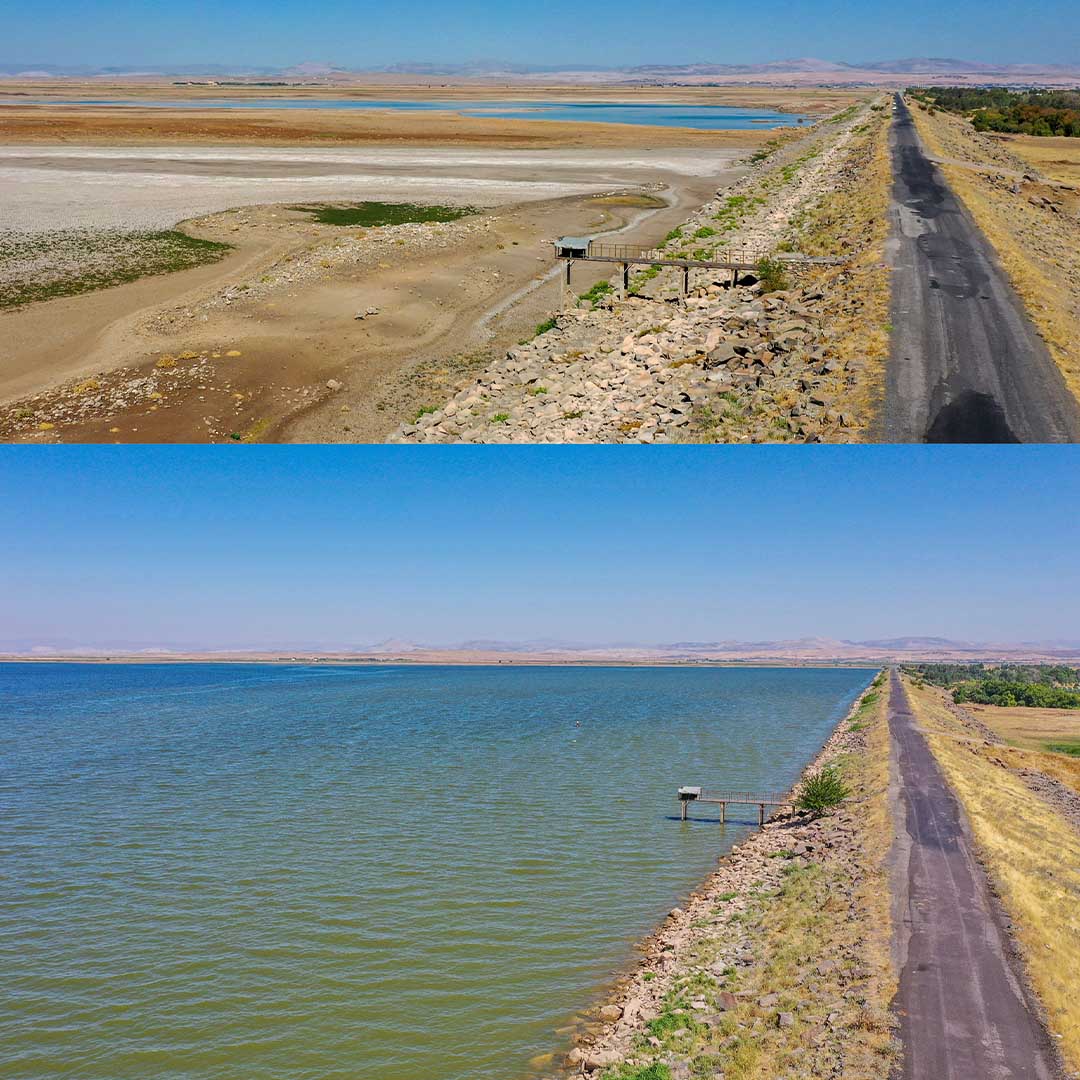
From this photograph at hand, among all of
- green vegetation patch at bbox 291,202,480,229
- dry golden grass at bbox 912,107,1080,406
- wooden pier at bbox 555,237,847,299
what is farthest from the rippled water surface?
green vegetation patch at bbox 291,202,480,229

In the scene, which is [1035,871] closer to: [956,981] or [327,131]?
[956,981]

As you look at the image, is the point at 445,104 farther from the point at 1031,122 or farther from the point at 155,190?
the point at 155,190

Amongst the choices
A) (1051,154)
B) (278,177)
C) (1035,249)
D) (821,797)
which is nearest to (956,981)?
(821,797)

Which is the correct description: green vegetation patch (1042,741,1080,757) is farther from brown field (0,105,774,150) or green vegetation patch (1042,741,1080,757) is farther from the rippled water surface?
brown field (0,105,774,150)

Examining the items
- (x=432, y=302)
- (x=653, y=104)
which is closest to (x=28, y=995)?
(x=432, y=302)

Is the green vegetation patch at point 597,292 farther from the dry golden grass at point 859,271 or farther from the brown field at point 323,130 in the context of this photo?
the brown field at point 323,130
